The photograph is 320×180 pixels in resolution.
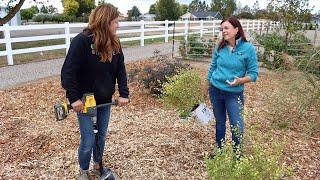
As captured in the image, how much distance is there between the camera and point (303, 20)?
12383mm

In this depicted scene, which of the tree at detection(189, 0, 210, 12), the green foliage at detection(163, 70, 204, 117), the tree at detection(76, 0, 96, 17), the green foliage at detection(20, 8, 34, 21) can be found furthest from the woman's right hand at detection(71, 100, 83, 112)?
the tree at detection(189, 0, 210, 12)

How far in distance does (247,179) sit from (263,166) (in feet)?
0.57

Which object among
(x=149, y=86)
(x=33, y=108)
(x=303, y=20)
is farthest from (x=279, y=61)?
(x=33, y=108)

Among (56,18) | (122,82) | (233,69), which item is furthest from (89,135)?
(56,18)

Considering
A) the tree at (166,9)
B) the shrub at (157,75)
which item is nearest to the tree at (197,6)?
the tree at (166,9)

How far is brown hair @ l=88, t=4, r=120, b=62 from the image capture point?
9.91ft

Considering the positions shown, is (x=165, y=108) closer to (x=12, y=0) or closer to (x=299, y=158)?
(x=299, y=158)

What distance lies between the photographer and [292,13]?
12062 mm

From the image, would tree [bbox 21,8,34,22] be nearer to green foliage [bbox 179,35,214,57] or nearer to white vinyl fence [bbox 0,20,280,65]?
white vinyl fence [bbox 0,20,280,65]

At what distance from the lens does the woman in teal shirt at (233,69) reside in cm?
363

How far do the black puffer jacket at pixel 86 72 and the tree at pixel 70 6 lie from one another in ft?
145

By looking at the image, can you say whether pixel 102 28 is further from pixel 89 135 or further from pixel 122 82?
pixel 89 135

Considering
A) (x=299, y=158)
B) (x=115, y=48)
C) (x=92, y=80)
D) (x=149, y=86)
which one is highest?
(x=115, y=48)

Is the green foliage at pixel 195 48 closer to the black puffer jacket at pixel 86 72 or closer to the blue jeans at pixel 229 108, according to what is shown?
the blue jeans at pixel 229 108
